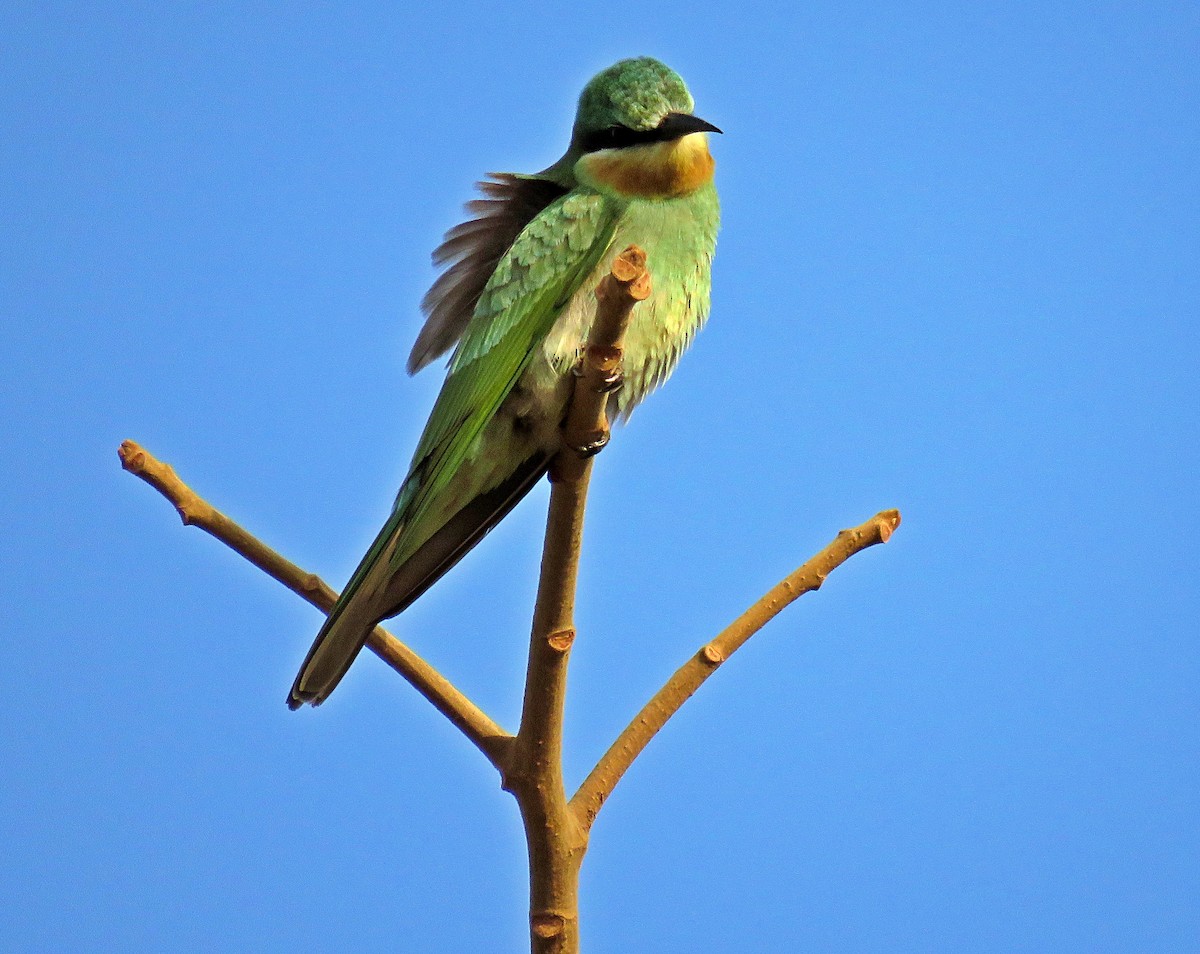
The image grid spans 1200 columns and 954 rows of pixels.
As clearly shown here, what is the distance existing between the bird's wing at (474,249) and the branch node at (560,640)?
1235mm

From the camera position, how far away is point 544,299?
2.72 meters

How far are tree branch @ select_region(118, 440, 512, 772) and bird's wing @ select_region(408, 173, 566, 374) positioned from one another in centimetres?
96

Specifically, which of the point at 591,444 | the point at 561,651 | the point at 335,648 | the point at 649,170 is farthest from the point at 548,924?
the point at 649,170

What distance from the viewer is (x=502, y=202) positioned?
300 cm

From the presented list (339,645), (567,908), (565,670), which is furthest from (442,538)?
(567,908)

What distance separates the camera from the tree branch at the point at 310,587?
2.07 m

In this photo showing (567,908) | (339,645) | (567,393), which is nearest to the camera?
(567,908)

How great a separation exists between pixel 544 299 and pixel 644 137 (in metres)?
0.48

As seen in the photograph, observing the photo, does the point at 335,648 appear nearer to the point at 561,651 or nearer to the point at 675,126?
the point at 561,651

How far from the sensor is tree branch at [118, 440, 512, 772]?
2072 millimetres

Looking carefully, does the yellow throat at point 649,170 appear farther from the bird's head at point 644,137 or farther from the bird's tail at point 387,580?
the bird's tail at point 387,580

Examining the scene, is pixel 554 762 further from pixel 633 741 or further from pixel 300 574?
pixel 300 574

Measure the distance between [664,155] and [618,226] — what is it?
209mm

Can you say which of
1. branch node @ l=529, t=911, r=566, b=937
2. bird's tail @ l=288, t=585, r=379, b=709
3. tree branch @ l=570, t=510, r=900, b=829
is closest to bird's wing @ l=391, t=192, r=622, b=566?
bird's tail @ l=288, t=585, r=379, b=709
